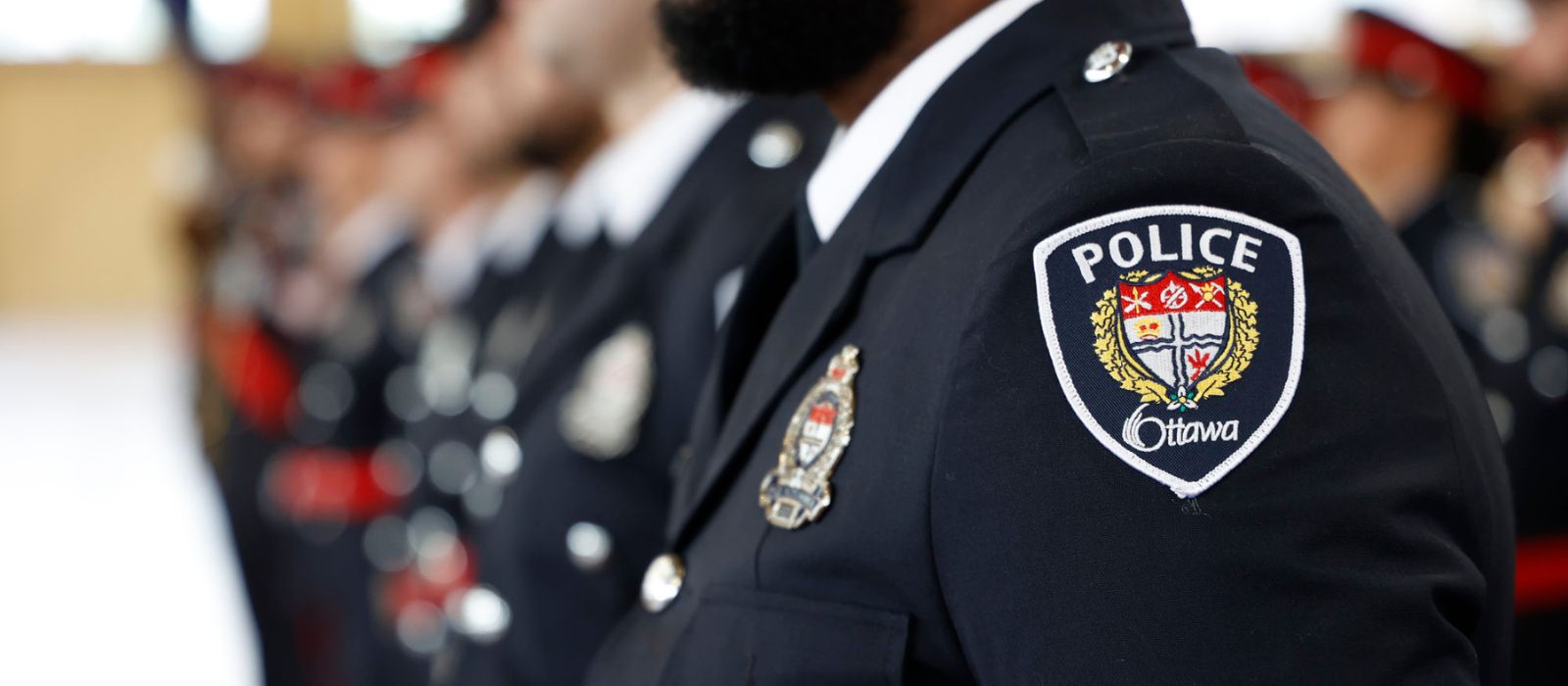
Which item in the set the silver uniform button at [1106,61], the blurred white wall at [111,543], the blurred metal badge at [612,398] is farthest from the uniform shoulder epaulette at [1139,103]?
the blurred white wall at [111,543]

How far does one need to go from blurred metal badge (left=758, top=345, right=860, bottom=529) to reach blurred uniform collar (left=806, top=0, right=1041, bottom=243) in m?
0.15

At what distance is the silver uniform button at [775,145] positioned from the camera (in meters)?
1.58

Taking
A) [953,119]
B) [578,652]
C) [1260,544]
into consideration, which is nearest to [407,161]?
[578,652]

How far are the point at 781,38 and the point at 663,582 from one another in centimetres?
37

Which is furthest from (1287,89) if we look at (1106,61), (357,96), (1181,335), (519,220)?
(357,96)

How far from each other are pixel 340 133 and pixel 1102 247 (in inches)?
204

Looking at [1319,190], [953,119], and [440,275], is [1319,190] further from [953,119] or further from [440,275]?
[440,275]

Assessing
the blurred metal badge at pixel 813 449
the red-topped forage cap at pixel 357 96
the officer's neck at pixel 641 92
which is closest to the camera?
the blurred metal badge at pixel 813 449

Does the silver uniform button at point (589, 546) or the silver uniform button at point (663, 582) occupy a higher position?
the silver uniform button at point (663, 582)

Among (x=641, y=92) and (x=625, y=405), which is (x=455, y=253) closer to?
(x=641, y=92)

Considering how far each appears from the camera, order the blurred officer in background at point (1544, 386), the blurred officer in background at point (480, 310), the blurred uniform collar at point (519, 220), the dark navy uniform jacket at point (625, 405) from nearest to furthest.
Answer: the dark navy uniform jacket at point (625, 405)
the blurred officer in background at point (1544, 386)
the blurred officer in background at point (480, 310)
the blurred uniform collar at point (519, 220)

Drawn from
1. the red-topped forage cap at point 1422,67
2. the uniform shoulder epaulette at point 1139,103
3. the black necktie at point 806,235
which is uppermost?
the uniform shoulder epaulette at point 1139,103

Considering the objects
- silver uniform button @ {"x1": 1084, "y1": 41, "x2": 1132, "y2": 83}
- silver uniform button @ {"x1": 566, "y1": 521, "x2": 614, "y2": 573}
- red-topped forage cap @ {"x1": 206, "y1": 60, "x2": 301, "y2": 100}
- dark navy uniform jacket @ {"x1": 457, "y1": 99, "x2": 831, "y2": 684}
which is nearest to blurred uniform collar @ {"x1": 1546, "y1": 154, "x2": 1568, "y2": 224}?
dark navy uniform jacket @ {"x1": 457, "y1": 99, "x2": 831, "y2": 684}

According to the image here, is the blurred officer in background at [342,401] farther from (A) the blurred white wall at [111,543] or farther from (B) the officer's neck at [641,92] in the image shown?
(B) the officer's neck at [641,92]
